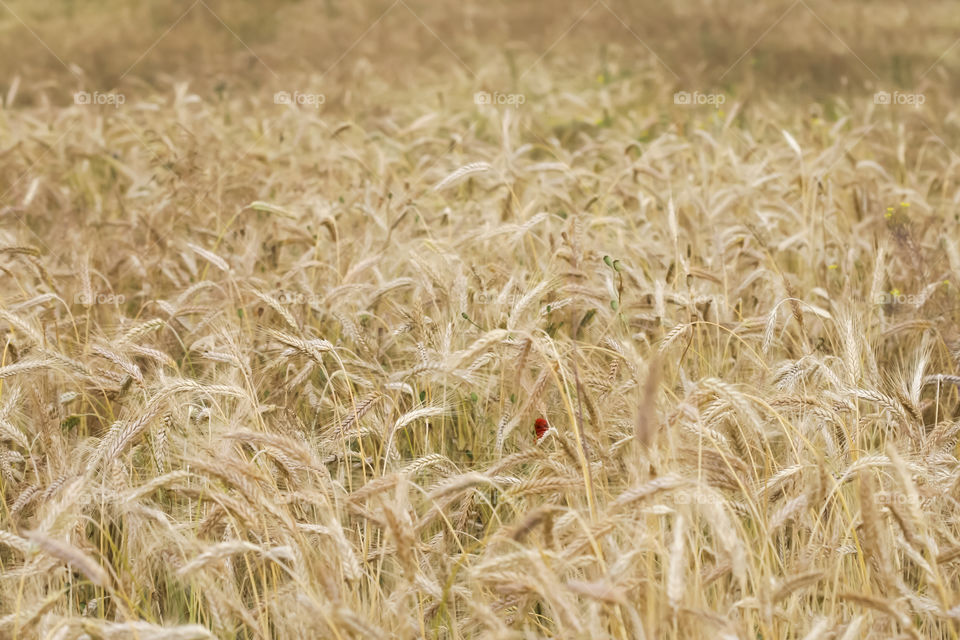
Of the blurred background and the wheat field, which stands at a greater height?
the blurred background

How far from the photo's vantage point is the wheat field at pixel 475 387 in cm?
183

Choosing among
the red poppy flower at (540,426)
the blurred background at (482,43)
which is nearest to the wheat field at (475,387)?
the red poppy flower at (540,426)

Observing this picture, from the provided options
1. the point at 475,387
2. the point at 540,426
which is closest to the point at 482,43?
the point at 475,387

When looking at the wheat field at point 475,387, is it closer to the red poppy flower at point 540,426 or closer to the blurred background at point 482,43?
the red poppy flower at point 540,426

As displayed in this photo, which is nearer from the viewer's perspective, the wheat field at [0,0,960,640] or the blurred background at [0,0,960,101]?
the wheat field at [0,0,960,640]

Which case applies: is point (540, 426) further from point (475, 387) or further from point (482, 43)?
point (482, 43)

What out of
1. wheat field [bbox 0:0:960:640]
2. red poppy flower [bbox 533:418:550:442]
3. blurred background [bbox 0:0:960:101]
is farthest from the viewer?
blurred background [bbox 0:0:960:101]

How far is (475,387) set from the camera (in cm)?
272

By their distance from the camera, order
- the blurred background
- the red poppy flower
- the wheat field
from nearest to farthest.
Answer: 1. the wheat field
2. the red poppy flower
3. the blurred background

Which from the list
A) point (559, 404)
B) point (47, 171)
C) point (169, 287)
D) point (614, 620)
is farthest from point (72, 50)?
point (614, 620)

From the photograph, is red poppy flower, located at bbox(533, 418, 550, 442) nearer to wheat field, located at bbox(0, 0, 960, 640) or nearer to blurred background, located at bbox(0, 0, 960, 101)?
wheat field, located at bbox(0, 0, 960, 640)

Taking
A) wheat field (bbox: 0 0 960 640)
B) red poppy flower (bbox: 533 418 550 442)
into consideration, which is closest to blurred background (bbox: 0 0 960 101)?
wheat field (bbox: 0 0 960 640)

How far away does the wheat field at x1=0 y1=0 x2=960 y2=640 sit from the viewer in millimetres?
1825

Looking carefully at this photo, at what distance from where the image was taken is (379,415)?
2.69 meters
